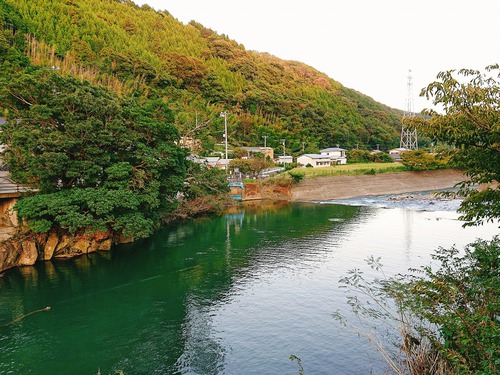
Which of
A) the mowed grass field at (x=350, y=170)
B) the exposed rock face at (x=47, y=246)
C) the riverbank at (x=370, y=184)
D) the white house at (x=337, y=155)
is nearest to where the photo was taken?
the exposed rock face at (x=47, y=246)

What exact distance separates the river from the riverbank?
1980 centimetres

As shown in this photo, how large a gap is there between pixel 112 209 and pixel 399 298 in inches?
602

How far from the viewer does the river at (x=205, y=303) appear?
10.4 meters

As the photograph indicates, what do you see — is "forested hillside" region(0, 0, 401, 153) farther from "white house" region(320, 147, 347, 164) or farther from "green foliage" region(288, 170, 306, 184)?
"green foliage" region(288, 170, 306, 184)

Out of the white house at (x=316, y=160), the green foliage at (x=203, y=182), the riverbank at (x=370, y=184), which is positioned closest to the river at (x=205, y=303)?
the green foliage at (x=203, y=182)

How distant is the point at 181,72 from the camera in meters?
73.4

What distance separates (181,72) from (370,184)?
44.1 metres

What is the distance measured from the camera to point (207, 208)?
1398 inches

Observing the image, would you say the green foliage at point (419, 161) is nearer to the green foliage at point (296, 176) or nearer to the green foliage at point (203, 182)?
the green foliage at point (296, 176)

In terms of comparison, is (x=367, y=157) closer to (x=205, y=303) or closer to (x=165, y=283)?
(x=165, y=283)

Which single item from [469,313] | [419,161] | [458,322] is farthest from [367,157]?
[458,322]

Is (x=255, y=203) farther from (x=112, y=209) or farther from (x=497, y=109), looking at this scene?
(x=497, y=109)

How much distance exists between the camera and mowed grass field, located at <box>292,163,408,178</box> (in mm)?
49031

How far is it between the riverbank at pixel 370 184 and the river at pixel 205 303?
1980cm
